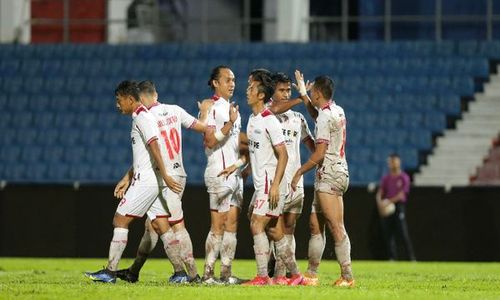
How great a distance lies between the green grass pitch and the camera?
11.3 m

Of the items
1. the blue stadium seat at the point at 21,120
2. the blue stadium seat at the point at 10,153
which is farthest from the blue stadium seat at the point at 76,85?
the blue stadium seat at the point at 10,153

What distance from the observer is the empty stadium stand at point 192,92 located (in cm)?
2489

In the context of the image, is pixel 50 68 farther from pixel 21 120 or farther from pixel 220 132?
pixel 220 132

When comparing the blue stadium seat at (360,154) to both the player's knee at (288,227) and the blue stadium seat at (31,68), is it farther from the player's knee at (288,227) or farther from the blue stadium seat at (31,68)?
the player's knee at (288,227)

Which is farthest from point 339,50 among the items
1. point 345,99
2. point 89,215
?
point 89,215

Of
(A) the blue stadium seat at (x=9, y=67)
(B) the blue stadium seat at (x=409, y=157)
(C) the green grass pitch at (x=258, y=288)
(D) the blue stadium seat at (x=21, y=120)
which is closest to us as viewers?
(C) the green grass pitch at (x=258, y=288)

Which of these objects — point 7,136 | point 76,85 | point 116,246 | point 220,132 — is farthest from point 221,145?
point 76,85

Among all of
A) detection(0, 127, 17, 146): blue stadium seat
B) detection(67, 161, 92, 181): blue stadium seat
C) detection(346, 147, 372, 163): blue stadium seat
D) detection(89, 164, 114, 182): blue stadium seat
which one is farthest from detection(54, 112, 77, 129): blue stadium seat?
detection(346, 147, 372, 163): blue stadium seat

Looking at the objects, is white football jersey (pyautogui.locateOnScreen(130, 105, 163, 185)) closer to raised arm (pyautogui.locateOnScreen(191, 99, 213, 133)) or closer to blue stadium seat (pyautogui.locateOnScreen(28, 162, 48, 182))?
raised arm (pyautogui.locateOnScreen(191, 99, 213, 133))

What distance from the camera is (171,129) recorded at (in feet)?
42.8

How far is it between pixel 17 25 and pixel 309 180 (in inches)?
367

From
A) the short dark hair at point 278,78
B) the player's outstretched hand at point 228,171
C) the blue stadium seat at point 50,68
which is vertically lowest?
the player's outstretched hand at point 228,171

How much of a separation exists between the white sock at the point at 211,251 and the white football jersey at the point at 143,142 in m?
0.95

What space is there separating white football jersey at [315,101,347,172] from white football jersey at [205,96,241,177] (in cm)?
113
